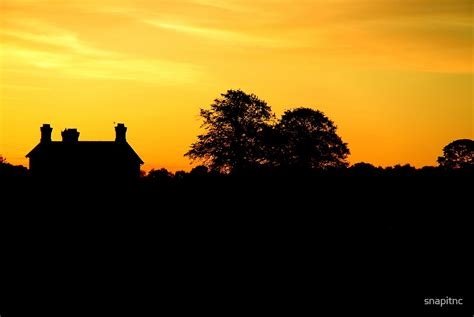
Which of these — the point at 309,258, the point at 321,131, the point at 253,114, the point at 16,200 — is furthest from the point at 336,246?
the point at 321,131

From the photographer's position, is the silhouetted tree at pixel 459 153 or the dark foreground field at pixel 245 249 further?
the silhouetted tree at pixel 459 153

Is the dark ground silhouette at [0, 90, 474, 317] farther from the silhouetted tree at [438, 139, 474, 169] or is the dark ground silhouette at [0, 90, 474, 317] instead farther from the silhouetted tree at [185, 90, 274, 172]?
the silhouetted tree at [438, 139, 474, 169]

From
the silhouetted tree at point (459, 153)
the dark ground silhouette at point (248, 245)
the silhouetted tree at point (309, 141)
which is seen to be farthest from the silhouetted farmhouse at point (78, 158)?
the silhouetted tree at point (459, 153)

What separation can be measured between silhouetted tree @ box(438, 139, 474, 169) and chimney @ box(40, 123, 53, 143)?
53792 mm

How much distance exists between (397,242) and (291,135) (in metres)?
51.2

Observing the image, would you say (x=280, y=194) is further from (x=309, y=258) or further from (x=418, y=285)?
(x=418, y=285)

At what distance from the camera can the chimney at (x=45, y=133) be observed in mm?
82312

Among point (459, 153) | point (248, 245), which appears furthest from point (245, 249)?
point (459, 153)

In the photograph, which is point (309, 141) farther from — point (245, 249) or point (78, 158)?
point (245, 249)

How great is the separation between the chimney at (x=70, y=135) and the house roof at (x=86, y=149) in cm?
38

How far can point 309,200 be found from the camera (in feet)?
172

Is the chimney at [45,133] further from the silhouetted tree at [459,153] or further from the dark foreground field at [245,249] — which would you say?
the silhouetted tree at [459,153]

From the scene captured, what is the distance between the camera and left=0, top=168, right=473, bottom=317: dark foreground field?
28453mm

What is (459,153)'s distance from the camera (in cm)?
10625
